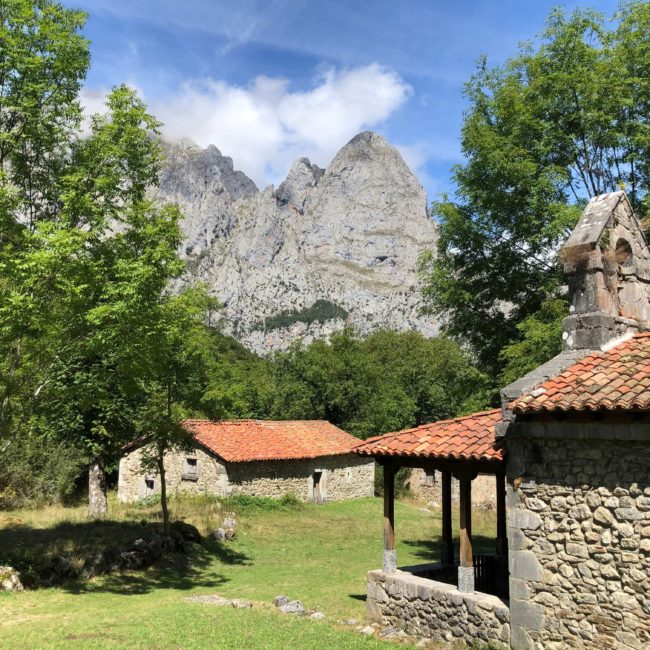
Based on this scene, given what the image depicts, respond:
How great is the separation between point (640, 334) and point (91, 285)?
1040 cm

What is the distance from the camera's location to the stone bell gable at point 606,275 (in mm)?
8828

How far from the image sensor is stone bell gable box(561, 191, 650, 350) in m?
8.83

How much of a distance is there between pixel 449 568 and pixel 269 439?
1867 cm

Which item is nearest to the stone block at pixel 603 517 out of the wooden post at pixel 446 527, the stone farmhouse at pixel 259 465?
the wooden post at pixel 446 527

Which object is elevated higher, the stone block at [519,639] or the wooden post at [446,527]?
the wooden post at [446,527]

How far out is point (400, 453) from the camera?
1009cm

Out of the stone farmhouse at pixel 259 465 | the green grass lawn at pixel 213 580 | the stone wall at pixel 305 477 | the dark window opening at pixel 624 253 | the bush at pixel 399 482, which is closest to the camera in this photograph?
the green grass lawn at pixel 213 580

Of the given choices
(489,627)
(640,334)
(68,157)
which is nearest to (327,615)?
(489,627)

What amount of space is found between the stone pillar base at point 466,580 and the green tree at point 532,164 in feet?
24.4

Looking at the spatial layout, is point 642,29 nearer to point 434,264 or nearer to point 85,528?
point 434,264

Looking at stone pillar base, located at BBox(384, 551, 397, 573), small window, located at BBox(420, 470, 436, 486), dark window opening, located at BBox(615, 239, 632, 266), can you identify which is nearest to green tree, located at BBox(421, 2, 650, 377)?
dark window opening, located at BBox(615, 239, 632, 266)

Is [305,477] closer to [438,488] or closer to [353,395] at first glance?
[438,488]

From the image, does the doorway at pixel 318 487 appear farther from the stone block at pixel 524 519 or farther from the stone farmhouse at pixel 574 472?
the stone block at pixel 524 519

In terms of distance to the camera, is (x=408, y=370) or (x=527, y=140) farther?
(x=408, y=370)
